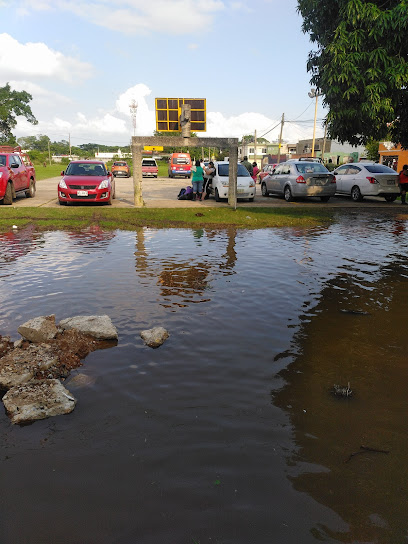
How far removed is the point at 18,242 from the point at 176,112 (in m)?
9.07

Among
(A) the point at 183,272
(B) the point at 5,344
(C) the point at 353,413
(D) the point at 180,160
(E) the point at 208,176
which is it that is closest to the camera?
(C) the point at 353,413

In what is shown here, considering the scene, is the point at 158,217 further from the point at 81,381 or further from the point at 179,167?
the point at 179,167

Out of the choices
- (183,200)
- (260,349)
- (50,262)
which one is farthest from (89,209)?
(260,349)

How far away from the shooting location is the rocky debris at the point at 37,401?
3156mm

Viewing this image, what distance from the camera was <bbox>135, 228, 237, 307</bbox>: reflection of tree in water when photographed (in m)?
6.02

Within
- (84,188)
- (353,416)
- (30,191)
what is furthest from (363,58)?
(30,191)

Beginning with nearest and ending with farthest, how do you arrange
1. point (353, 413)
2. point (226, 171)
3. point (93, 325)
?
point (353, 413) < point (93, 325) < point (226, 171)

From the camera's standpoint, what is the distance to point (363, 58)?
1021 cm

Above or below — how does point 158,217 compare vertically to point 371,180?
below

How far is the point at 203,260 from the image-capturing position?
27.0 ft

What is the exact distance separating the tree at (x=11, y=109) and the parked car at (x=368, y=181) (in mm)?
64250

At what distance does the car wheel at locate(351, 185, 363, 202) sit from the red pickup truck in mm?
14223

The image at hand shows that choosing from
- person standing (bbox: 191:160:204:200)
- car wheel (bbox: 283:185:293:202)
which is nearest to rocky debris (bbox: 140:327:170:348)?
person standing (bbox: 191:160:204:200)

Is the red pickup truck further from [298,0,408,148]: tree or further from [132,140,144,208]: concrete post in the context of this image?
[298,0,408,148]: tree
